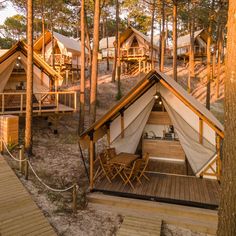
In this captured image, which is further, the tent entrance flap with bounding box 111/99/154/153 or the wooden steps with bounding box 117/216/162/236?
the tent entrance flap with bounding box 111/99/154/153

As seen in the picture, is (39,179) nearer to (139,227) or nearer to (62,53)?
(139,227)

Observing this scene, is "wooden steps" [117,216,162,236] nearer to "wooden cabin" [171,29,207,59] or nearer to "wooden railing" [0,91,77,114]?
"wooden railing" [0,91,77,114]

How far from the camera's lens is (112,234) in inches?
267

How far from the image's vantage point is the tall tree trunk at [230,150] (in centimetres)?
344

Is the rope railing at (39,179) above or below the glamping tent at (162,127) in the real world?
below

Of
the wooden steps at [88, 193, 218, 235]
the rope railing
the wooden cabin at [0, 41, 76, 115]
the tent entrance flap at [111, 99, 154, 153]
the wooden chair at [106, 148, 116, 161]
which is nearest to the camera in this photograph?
the wooden steps at [88, 193, 218, 235]

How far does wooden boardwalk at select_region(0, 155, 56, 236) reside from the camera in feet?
20.4

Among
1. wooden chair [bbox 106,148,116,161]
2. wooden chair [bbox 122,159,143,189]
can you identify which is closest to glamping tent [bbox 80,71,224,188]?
wooden chair [bbox 106,148,116,161]

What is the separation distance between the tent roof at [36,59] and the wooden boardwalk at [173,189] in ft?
30.2

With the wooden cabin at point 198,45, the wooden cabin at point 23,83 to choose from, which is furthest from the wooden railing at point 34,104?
the wooden cabin at point 198,45

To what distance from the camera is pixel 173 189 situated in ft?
27.7

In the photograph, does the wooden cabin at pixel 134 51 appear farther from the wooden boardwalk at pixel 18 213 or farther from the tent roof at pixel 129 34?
the wooden boardwalk at pixel 18 213

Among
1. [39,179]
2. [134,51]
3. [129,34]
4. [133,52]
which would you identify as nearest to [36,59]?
[39,179]

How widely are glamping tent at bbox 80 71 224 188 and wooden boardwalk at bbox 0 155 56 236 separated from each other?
2209 millimetres
